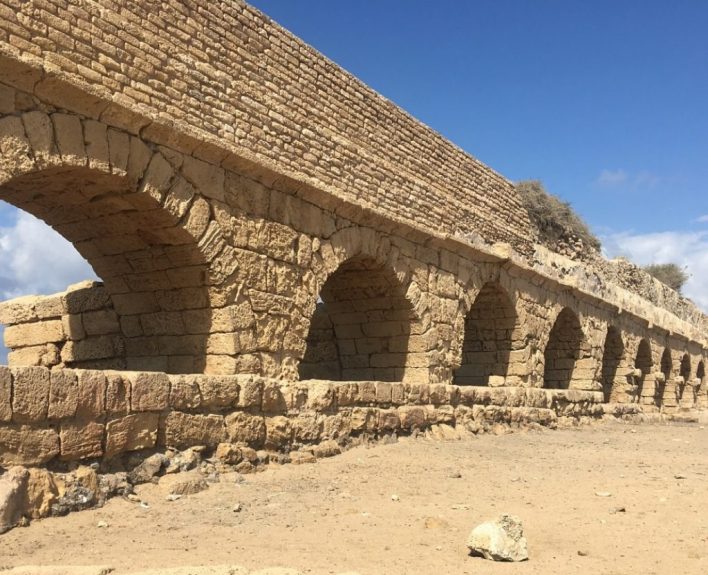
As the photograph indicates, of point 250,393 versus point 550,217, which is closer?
point 250,393

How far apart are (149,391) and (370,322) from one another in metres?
4.87

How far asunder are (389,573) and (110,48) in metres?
4.71

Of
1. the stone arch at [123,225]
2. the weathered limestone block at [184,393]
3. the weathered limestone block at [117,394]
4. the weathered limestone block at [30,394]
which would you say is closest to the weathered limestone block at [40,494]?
the weathered limestone block at [30,394]

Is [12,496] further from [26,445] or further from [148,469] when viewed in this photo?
[148,469]

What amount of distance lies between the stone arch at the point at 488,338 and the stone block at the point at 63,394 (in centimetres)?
822

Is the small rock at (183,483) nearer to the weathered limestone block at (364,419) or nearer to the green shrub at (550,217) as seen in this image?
the weathered limestone block at (364,419)

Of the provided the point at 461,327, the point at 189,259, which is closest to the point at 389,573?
the point at 189,259

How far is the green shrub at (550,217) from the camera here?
48.8 feet

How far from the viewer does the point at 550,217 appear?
50.0 ft

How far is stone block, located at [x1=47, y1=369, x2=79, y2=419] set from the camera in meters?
4.44

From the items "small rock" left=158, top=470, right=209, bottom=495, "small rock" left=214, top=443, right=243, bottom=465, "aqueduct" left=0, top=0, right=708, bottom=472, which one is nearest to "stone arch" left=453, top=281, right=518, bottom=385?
"aqueduct" left=0, top=0, right=708, bottom=472

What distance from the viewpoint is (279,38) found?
25.7ft

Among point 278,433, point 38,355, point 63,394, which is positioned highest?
point 63,394

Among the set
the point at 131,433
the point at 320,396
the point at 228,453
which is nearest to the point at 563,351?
the point at 320,396
